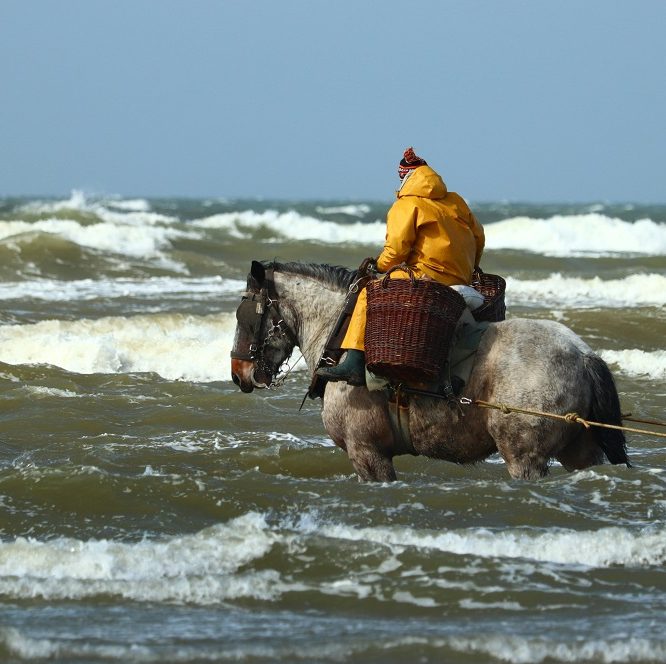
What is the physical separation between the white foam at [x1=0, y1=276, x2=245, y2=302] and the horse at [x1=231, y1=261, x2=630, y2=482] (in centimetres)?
1585

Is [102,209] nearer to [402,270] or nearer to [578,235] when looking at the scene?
[578,235]

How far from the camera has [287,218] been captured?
192ft

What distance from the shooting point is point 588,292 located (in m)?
25.0

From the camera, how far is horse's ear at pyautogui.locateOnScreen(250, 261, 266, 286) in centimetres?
728

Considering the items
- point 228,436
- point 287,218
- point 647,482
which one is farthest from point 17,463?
point 287,218

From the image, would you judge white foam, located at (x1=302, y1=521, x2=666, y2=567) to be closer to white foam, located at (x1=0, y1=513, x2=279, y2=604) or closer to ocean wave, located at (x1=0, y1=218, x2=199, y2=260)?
white foam, located at (x1=0, y1=513, x2=279, y2=604)

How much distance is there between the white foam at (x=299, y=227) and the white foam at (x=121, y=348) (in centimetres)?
3568

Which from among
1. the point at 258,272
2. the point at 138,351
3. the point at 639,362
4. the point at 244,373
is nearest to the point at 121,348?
the point at 138,351

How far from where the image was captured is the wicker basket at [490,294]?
7289 millimetres

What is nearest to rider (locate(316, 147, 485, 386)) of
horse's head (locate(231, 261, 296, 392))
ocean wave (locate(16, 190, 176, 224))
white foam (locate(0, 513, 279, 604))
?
horse's head (locate(231, 261, 296, 392))

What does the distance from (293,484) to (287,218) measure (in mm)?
51142

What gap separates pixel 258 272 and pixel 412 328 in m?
1.22

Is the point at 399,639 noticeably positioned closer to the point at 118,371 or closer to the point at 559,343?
the point at 559,343

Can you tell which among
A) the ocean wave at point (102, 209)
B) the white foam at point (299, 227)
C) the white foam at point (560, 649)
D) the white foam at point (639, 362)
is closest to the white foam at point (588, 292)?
the white foam at point (639, 362)
